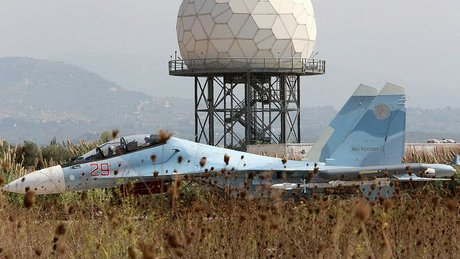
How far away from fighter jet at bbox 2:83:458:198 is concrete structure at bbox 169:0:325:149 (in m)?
24.1

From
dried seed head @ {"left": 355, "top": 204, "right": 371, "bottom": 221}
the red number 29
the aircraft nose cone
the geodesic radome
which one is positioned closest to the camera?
dried seed head @ {"left": 355, "top": 204, "right": 371, "bottom": 221}

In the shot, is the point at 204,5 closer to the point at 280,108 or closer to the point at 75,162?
the point at 280,108

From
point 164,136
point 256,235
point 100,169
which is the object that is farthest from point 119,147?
point 164,136

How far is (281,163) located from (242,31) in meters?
26.7

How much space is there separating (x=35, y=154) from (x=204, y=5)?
12.0 meters

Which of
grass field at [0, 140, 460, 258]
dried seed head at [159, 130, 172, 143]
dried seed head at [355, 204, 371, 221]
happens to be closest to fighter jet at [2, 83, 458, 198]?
grass field at [0, 140, 460, 258]

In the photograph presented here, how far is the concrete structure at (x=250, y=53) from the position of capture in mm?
48344

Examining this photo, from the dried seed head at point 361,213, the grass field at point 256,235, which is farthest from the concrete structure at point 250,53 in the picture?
the dried seed head at point 361,213

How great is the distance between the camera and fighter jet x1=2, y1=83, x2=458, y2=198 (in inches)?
782

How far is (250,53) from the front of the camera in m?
48.8

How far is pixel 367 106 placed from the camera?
2408 cm

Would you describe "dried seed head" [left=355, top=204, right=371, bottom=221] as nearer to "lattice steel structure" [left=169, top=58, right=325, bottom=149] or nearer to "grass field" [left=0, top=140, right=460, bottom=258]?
"grass field" [left=0, top=140, right=460, bottom=258]

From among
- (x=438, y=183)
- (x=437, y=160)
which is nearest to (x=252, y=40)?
(x=437, y=160)

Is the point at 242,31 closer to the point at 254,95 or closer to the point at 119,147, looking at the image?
the point at 254,95
